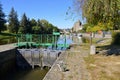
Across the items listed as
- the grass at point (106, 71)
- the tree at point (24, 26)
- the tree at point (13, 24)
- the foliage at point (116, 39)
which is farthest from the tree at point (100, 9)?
the tree at point (13, 24)

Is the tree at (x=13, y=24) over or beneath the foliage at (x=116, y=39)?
over

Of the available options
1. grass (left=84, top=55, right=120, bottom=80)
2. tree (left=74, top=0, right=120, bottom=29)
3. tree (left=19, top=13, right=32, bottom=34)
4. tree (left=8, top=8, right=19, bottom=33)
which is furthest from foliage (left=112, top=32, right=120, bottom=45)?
tree (left=8, top=8, right=19, bottom=33)

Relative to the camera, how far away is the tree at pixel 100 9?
551 inches

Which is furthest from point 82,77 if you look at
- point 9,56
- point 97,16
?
point 9,56

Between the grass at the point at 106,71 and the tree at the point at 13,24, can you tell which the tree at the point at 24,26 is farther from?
the grass at the point at 106,71

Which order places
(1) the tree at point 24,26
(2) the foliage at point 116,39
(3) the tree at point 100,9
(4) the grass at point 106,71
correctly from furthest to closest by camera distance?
(1) the tree at point 24,26, (2) the foliage at point 116,39, (3) the tree at point 100,9, (4) the grass at point 106,71

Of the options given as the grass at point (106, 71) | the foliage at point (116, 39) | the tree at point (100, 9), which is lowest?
the grass at point (106, 71)

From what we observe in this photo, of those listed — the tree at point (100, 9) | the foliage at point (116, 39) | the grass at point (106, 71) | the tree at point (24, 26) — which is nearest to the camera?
the grass at point (106, 71)

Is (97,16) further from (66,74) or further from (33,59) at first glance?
(33,59)

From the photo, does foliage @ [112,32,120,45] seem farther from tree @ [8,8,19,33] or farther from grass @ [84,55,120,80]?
tree @ [8,8,19,33]

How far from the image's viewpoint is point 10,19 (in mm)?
70438

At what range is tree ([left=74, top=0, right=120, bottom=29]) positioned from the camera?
1398 cm

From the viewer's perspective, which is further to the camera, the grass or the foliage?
the foliage

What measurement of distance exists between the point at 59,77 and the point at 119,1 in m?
6.92
